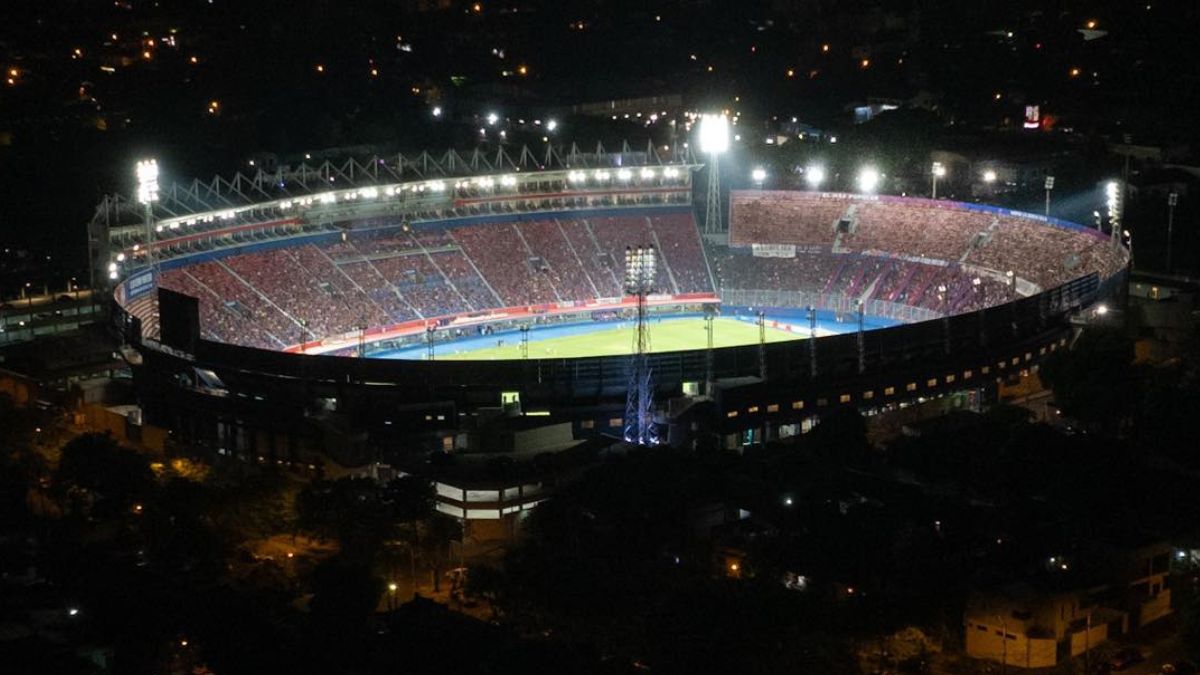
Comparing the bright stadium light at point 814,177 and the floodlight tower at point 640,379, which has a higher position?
the bright stadium light at point 814,177

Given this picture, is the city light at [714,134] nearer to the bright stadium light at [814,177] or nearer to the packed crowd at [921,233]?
the packed crowd at [921,233]

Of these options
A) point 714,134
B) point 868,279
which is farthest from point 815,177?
point 868,279

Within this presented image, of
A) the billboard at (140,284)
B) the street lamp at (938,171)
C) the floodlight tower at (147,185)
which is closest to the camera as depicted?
the floodlight tower at (147,185)

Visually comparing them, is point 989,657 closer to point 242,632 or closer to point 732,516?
point 732,516

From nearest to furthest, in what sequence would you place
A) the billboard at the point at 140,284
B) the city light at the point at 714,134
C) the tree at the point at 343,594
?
the tree at the point at 343,594 < the billboard at the point at 140,284 < the city light at the point at 714,134

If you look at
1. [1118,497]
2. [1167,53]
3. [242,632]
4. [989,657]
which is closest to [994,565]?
[989,657]

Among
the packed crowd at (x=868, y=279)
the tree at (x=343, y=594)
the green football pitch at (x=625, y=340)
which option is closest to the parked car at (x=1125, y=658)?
the tree at (x=343, y=594)

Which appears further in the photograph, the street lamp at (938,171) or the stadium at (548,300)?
the street lamp at (938,171)
